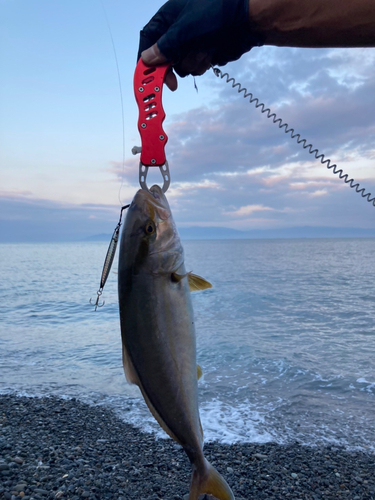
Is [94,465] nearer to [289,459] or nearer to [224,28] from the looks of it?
[289,459]

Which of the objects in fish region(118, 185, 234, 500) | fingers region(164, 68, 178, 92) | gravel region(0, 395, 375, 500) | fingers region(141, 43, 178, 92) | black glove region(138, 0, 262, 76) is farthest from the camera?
gravel region(0, 395, 375, 500)

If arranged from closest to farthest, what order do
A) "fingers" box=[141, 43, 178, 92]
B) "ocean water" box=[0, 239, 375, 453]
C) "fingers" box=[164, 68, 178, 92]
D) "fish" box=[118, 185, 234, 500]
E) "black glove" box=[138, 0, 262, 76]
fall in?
"fish" box=[118, 185, 234, 500], "black glove" box=[138, 0, 262, 76], "fingers" box=[141, 43, 178, 92], "fingers" box=[164, 68, 178, 92], "ocean water" box=[0, 239, 375, 453]

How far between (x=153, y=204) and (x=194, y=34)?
103 centimetres

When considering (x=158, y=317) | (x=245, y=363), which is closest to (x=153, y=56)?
(x=158, y=317)

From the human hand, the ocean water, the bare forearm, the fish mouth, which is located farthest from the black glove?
the ocean water

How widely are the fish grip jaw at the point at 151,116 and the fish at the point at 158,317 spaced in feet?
0.63

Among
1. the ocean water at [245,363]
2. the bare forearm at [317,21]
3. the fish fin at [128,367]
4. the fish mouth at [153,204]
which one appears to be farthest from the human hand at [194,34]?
the ocean water at [245,363]

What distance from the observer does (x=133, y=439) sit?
700 cm

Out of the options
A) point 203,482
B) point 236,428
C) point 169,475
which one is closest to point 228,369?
point 236,428

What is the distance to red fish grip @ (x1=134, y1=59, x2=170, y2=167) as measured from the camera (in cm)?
230

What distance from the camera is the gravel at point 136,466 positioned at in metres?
4.93

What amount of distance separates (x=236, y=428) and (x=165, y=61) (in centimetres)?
713

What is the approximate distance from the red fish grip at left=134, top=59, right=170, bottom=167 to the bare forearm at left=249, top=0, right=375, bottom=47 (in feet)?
2.11

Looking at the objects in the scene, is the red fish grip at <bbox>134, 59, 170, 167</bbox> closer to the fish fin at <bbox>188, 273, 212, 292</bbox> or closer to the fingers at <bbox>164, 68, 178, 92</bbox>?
the fingers at <bbox>164, 68, 178, 92</bbox>
